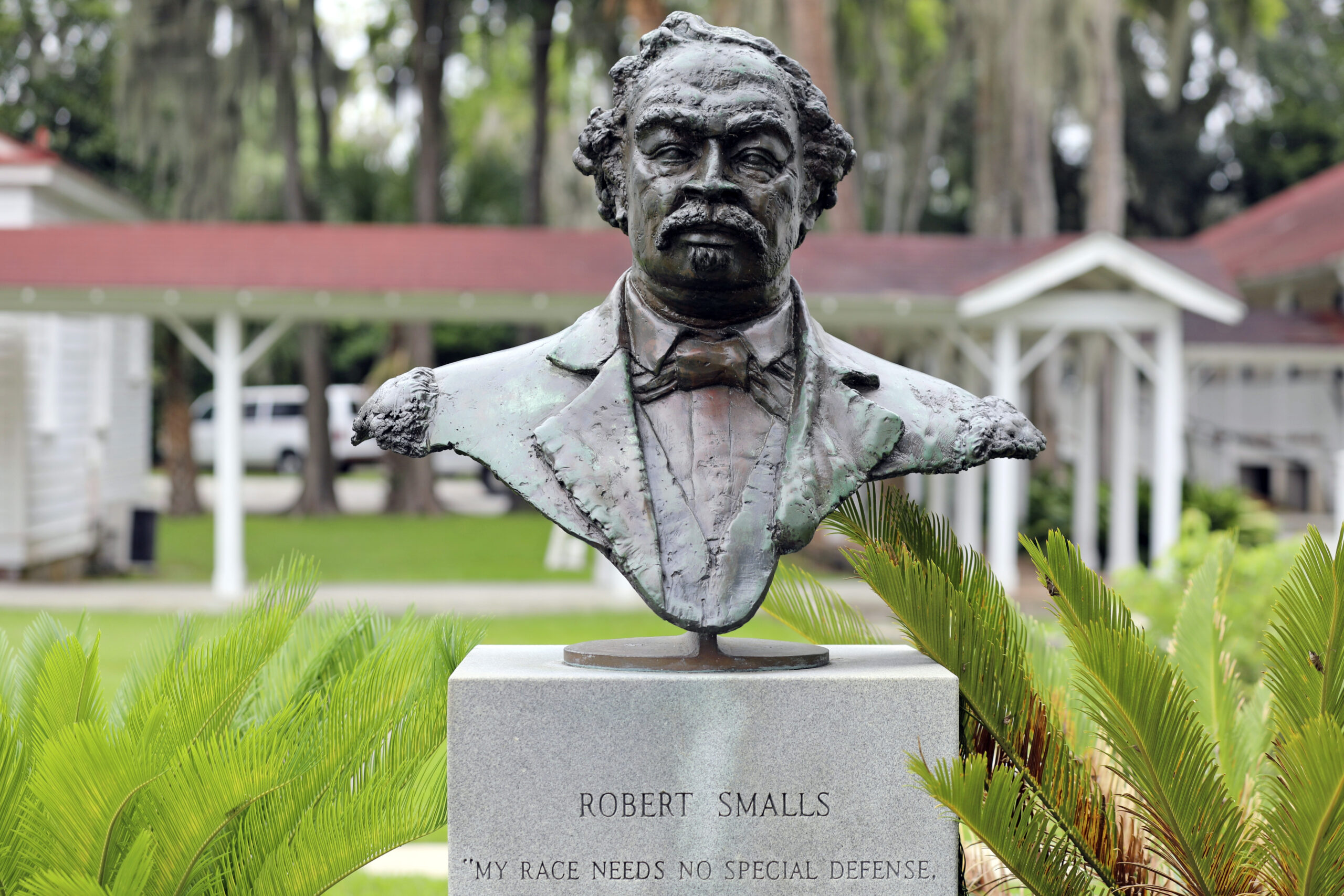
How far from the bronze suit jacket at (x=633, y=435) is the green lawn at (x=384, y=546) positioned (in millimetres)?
10656

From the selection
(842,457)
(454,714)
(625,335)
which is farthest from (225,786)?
(842,457)

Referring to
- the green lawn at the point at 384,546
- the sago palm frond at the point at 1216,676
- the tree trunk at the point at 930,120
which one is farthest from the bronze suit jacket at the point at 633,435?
the tree trunk at the point at 930,120

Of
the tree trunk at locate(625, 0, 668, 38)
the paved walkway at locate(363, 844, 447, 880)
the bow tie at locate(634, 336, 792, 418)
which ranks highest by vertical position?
the tree trunk at locate(625, 0, 668, 38)

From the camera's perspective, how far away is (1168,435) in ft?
44.1

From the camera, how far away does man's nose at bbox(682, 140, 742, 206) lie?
10.8 feet

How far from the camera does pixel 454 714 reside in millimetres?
3467

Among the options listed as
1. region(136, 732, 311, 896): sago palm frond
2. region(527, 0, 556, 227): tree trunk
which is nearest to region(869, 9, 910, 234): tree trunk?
region(527, 0, 556, 227): tree trunk

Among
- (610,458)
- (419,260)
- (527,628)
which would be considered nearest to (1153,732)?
(610,458)

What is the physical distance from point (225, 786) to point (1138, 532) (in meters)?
16.0

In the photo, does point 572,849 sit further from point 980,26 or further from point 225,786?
point 980,26

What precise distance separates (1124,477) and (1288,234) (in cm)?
888

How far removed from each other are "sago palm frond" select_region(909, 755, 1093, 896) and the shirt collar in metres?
1.06

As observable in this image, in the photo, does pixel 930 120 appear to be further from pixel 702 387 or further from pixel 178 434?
pixel 702 387

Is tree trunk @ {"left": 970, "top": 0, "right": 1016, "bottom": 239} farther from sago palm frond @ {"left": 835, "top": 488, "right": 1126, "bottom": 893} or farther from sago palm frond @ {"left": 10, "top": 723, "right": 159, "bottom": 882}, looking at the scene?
sago palm frond @ {"left": 10, "top": 723, "right": 159, "bottom": 882}
